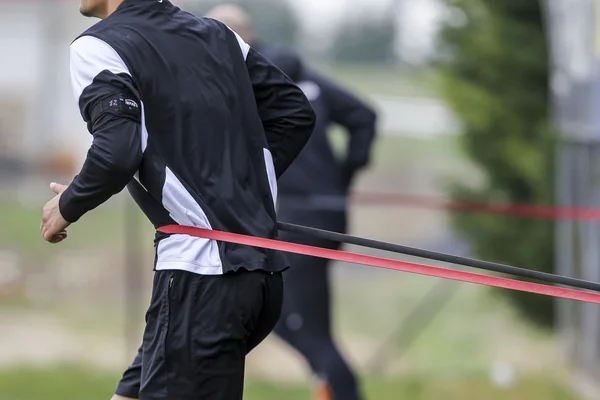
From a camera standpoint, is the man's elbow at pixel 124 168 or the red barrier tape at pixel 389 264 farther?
the red barrier tape at pixel 389 264

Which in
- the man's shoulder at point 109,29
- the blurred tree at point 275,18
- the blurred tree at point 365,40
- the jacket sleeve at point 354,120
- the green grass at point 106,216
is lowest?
the green grass at point 106,216

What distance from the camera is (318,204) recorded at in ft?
23.7

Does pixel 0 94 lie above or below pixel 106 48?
below

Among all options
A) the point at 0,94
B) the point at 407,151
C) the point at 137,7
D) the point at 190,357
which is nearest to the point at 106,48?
the point at 137,7

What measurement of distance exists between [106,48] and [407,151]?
54.8ft

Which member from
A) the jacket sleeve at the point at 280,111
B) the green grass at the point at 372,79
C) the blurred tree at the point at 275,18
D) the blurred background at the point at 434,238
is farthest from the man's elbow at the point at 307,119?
the green grass at the point at 372,79

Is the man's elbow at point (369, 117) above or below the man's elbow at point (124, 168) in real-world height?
below

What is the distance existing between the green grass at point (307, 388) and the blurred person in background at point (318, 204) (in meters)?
1.53

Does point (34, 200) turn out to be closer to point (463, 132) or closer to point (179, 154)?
point (463, 132)

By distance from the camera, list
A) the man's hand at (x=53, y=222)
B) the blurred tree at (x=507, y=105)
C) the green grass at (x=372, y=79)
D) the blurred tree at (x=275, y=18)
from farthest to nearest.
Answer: the green grass at (x=372, y=79) → the blurred tree at (x=275, y=18) → the blurred tree at (x=507, y=105) → the man's hand at (x=53, y=222)

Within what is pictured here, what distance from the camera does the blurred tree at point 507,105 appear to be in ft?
33.9

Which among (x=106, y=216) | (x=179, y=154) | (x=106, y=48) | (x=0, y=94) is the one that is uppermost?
(x=106, y=48)

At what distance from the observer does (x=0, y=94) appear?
79.6 ft

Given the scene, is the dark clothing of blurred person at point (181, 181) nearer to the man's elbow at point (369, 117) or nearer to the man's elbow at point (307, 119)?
the man's elbow at point (307, 119)
